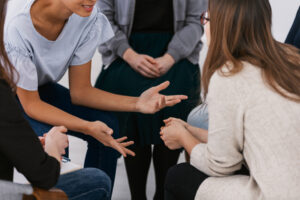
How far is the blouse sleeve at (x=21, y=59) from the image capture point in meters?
1.65

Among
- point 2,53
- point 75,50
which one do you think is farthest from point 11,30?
point 2,53

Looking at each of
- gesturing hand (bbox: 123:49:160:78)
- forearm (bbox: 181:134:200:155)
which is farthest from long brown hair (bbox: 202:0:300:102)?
gesturing hand (bbox: 123:49:160:78)

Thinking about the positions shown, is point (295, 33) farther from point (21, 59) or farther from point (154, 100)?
point (21, 59)

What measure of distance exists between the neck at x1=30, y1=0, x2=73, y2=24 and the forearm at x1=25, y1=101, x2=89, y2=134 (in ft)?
1.08

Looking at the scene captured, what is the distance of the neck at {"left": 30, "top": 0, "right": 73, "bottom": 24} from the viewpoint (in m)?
1.74

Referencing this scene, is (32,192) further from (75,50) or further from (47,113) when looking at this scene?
(75,50)

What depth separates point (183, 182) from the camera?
4.66 feet

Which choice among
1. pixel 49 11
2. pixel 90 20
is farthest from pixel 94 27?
pixel 49 11

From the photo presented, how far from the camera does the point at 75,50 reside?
74.5 inches

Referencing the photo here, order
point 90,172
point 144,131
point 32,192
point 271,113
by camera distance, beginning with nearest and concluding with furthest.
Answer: point 32,192 → point 271,113 → point 90,172 → point 144,131

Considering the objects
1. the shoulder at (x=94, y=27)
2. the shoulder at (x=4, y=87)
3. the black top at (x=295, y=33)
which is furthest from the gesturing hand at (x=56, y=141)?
the black top at (x=295, y=33)

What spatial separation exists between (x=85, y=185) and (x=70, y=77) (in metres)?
0.75

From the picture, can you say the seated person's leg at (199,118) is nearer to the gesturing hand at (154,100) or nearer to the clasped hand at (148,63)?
the gesturing hand at (154,100)

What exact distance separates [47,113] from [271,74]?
0.85m
